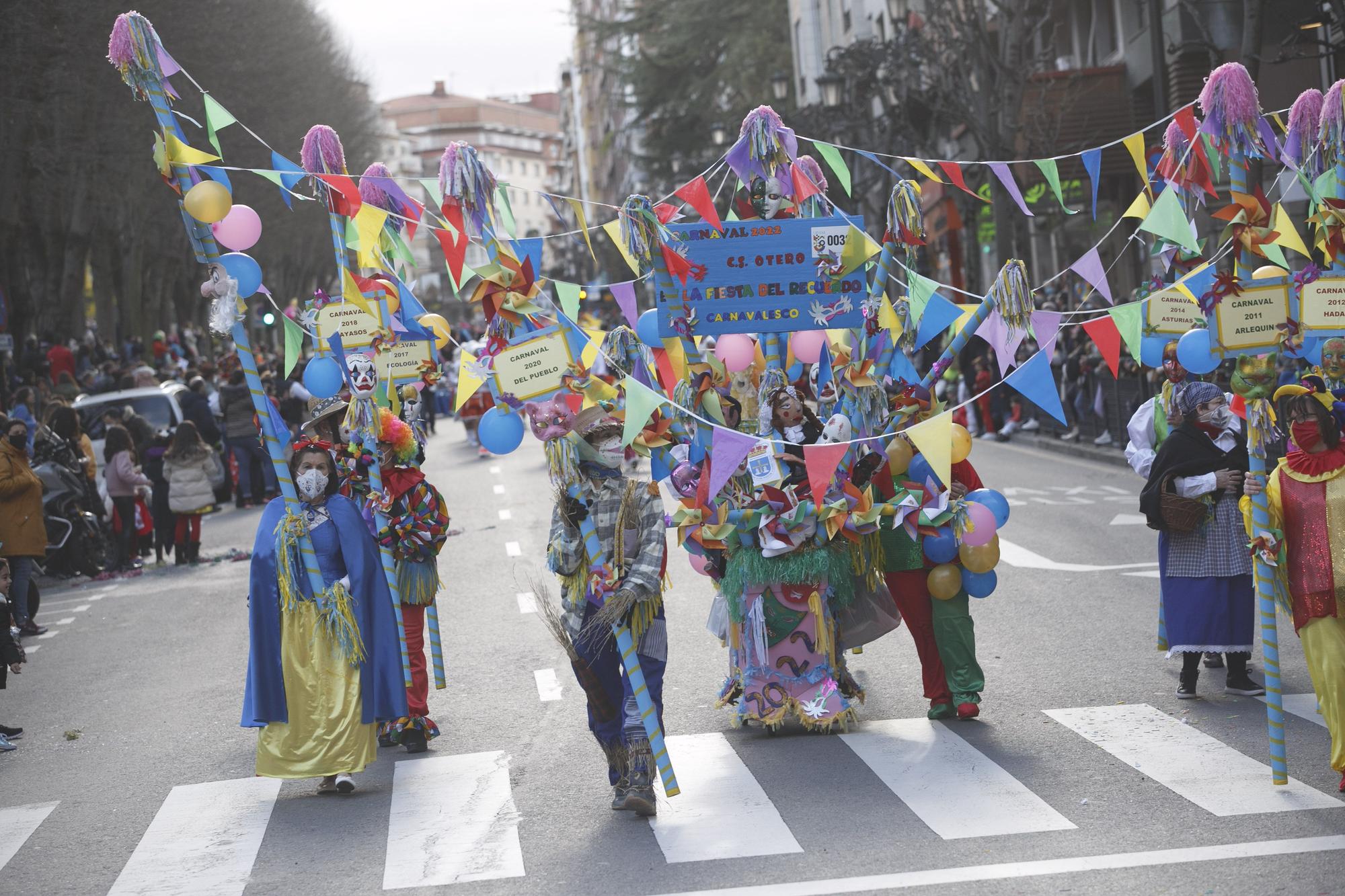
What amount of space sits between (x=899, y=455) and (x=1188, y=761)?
88.9 inches

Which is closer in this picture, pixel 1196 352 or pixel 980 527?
pixel 1196 352

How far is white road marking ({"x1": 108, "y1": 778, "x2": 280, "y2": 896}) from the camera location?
6.65m

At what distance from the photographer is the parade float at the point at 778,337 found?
7.47m

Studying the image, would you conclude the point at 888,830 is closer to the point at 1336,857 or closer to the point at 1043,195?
the point at 1336,857

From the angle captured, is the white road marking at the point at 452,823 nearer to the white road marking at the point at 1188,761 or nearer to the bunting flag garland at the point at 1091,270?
the white road marking at the point at 1188,761

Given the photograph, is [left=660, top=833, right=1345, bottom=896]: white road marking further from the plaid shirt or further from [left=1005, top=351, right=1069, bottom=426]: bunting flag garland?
[left=1005, top=351, right=1069, bottom=426]: bunting flag garland

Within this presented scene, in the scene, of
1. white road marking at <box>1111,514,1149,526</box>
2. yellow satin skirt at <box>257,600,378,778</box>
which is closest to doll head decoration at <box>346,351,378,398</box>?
yellow satin skirt at <box>257,600,378,778</box>

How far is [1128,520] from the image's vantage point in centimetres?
1575

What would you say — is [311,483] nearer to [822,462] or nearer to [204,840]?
[204,840]

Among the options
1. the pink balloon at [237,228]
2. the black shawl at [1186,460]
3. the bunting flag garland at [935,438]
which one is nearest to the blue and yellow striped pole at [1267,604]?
the bunting flag garland at [935,438]

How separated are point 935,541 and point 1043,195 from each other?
23.8 meters

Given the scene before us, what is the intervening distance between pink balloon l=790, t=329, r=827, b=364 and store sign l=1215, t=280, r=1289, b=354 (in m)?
3.02

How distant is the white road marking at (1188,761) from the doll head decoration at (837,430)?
179cm

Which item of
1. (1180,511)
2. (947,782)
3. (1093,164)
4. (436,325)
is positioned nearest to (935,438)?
(947,782)
